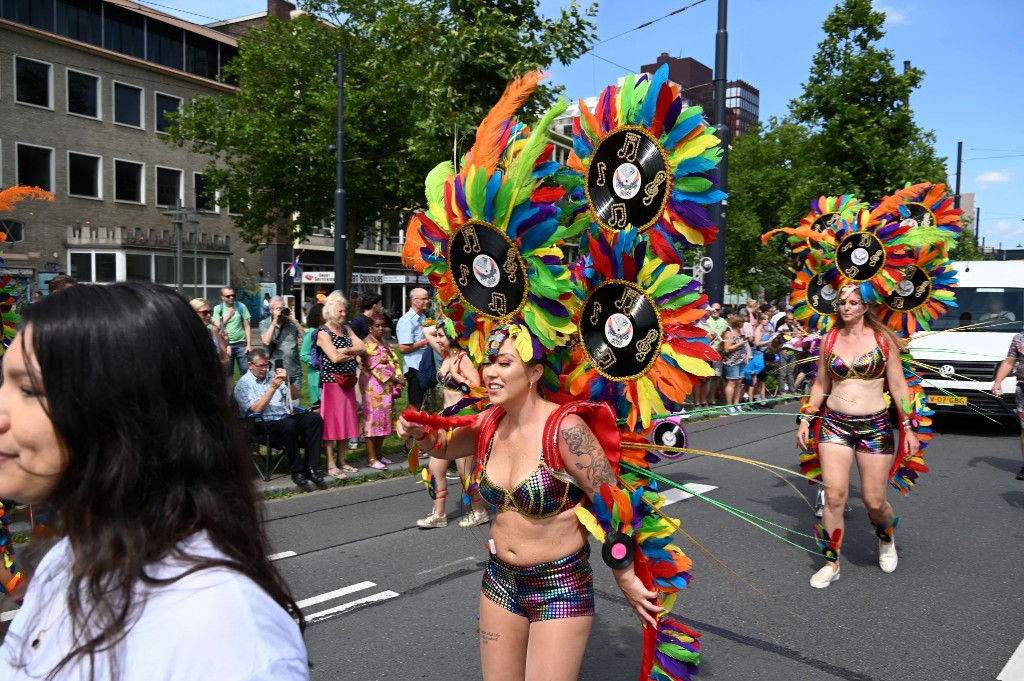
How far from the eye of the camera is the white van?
11078 millimetres

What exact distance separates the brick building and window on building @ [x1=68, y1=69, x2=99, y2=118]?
4cm

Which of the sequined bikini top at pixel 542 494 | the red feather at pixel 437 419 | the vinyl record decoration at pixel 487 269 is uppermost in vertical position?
the vinyl record decoration at pixel 487 269

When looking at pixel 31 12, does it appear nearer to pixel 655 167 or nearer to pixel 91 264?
pixel 91 264

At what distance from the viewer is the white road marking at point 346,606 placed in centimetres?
452

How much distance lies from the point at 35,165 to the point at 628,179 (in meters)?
31.2

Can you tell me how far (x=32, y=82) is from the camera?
2797 centimetres

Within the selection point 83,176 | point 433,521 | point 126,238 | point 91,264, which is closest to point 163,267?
point 126,238

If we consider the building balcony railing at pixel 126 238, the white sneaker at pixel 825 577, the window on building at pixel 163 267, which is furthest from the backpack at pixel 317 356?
the window on building at pixel 163 267

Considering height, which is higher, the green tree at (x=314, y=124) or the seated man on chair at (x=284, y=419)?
the green tree at (x=314, y=124)

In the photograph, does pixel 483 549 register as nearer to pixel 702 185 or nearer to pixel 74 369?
pixel 702 185

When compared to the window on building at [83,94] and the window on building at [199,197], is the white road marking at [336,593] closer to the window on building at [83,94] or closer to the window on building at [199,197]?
the window on building at [83,94]

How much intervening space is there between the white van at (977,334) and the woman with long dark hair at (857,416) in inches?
250

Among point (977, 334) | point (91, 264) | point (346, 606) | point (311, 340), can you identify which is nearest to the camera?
point (346, 606)

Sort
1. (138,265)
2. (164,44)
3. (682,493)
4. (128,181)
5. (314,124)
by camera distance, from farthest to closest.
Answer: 1. (164,44)
2. (128,181)
3. (138,265)
4. (314,124)
5. (682,493)
